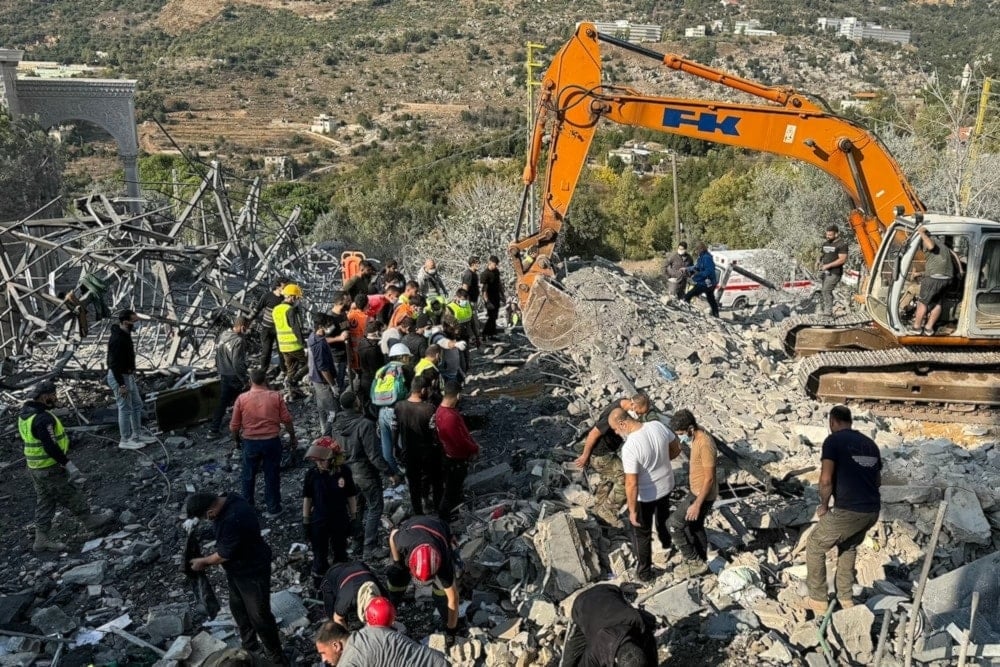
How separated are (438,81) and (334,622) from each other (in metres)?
66.8

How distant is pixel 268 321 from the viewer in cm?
1066

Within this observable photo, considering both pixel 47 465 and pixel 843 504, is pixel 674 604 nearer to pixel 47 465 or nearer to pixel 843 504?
pixel 843 504

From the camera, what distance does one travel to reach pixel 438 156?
4853 centimetres

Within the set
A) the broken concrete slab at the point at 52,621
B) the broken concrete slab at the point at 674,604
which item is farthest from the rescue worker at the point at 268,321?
the broken concrete slab at the point at 674,604

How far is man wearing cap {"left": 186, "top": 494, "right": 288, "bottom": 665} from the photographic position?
5.24 m

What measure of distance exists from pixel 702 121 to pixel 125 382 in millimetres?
7908

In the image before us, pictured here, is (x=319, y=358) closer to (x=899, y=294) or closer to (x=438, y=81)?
(x=899, y=294)

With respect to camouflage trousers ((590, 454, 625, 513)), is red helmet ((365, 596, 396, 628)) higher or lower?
higher

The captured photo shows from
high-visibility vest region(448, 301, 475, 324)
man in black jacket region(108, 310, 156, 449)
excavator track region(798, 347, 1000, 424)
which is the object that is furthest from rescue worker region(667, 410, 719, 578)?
Result: man in black jacket region(108, 310, 156, 449)

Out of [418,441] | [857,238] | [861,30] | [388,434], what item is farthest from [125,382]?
[861,30]

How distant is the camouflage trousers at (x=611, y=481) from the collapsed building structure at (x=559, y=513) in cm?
22

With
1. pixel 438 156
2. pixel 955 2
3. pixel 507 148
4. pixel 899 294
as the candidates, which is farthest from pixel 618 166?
pixel 955 2

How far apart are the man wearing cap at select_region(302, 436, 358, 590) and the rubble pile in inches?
22.5

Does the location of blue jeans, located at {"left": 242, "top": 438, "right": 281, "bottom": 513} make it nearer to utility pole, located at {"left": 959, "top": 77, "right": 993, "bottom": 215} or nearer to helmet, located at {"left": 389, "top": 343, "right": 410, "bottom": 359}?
helmet, located at {"left": 389, "top": 343, "right": 410, "bottom": 359}
